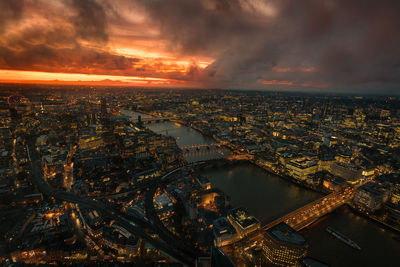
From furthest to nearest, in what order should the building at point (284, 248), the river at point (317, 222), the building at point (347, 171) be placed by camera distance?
the building at point (347, 171)
the river at point (317, 222)
the building at point (284, 248)

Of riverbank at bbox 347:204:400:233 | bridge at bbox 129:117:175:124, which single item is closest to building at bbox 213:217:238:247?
riverbank at bbox 347:204:400:233

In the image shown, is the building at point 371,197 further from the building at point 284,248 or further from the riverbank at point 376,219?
the building at point 284,248

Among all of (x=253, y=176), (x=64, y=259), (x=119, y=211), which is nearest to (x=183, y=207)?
(x=119, y=211)

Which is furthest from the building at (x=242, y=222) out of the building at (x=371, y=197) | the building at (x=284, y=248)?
the building at (x=371, y=197)

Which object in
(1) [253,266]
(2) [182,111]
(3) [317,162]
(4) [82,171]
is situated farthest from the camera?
(2) [182,111]

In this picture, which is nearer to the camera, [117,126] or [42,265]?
[42,265]

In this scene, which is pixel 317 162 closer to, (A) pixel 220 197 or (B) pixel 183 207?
(A) pixel 220 197
